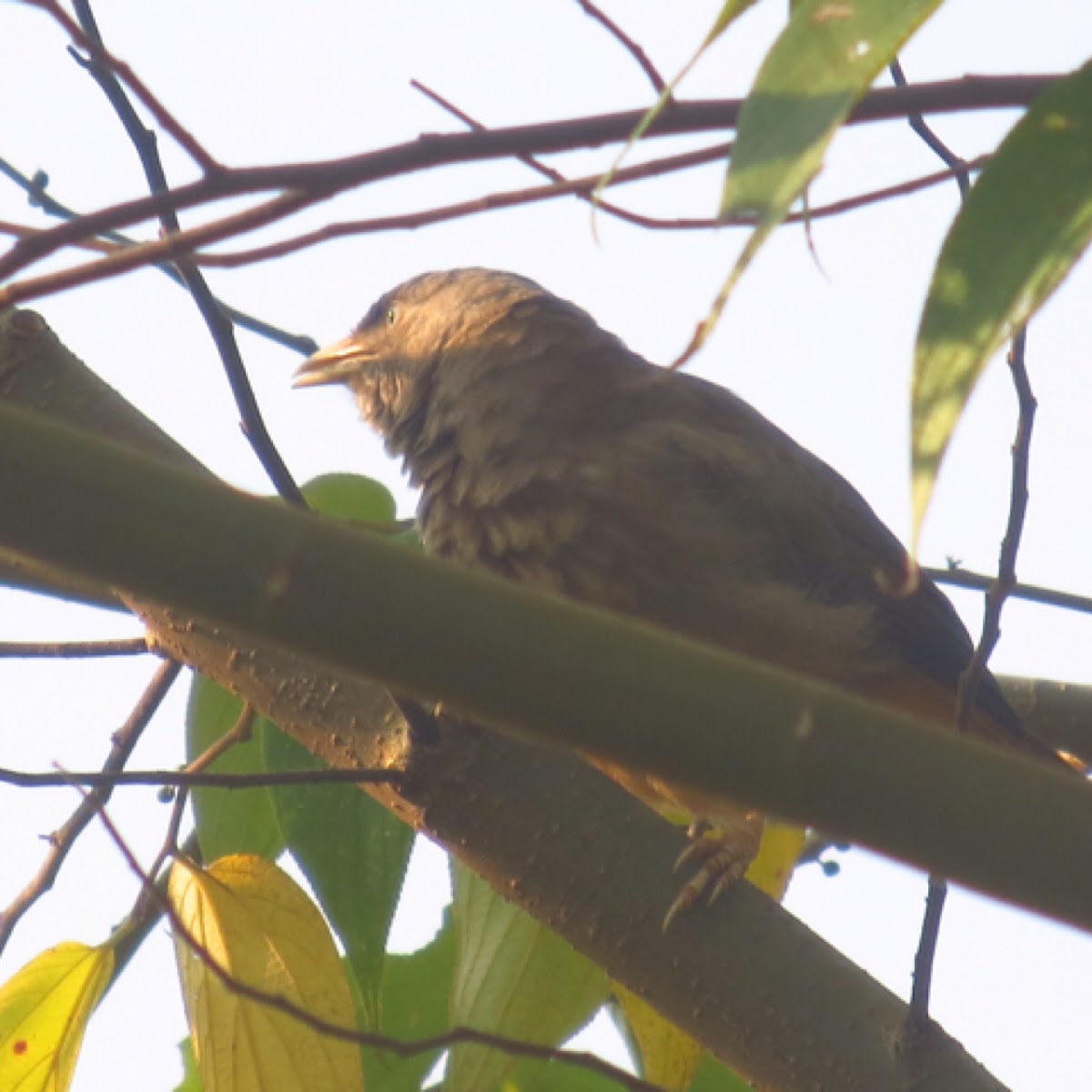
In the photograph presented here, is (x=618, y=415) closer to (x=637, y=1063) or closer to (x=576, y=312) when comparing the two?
(x=576, y=312)

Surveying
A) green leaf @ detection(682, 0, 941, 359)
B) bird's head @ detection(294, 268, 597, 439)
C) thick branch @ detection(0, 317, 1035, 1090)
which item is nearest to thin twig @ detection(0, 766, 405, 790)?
thick branch @ detection(0, 317, 1035, 1090)

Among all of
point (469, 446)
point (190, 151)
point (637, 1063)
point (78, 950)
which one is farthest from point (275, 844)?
point (190, 151)

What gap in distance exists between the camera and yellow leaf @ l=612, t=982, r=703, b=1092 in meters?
2.36

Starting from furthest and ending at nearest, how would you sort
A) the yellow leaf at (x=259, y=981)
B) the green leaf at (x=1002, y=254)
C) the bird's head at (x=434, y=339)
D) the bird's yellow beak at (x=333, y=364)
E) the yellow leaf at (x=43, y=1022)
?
the bird's yellow beak at (x=333, y=364) → the bird's head at (x=434, y=339) → the yellow leaf at (x=43, y=1022) → the yellow leaf at (x=259, y=981) → the green leaf at (x=1002, y=254)

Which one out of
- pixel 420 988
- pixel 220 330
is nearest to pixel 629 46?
pixel 220 330

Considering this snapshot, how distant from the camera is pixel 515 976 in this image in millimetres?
2465

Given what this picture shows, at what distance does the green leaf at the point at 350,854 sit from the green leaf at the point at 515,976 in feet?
0.42

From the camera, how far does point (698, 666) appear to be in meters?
1.29

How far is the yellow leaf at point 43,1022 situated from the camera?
238 cm

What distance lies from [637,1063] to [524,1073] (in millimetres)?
253

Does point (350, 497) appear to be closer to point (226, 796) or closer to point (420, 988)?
point (226, 796)

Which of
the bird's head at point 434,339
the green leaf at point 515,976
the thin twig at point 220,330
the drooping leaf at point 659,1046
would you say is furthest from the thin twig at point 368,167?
the bird's head at point 434,339

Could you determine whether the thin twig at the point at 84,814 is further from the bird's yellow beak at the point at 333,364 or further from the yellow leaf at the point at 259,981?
the bird's yellow beak at the point at 333,364

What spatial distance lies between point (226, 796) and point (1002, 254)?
5.88 ft
